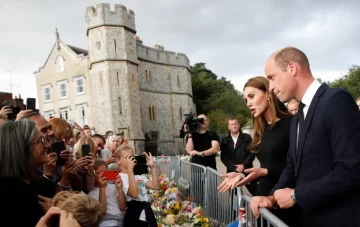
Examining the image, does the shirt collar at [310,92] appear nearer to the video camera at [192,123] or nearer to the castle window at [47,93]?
the video camera at [192,123]

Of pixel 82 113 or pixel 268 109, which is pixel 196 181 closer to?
pixel 268 109

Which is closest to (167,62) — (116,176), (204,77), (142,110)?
(142,110)

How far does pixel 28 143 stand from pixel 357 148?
2.06 metres

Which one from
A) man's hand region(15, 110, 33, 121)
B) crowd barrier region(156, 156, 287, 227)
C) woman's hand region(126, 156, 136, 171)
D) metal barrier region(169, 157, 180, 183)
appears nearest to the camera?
crowd barrier region(156, 156, 287, 227)

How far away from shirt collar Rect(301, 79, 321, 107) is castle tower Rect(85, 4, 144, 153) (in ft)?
110

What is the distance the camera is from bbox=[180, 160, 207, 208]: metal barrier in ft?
19.6

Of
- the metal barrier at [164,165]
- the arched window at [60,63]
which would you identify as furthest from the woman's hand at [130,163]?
the arched window at [60,63]

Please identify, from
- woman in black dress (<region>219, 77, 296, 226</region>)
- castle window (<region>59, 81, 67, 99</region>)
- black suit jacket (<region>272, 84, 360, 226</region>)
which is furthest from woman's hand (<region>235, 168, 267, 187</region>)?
castle window (<region>59, 81, 67, 99</region>)

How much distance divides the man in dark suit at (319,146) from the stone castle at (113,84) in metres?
33.4

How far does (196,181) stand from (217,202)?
1.59 m

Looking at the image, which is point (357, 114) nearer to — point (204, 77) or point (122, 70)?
point (122, 70)

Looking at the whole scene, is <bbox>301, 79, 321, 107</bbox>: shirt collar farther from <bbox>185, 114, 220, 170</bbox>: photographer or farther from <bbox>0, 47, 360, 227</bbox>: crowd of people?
<bbox>185, 114, 220, 170</bbox>: photographer

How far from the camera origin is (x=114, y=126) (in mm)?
35031

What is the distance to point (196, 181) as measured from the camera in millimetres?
6484
